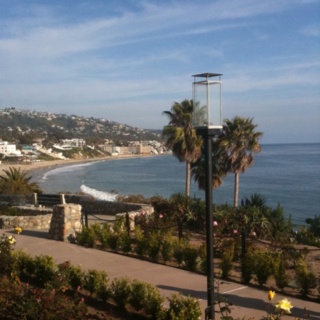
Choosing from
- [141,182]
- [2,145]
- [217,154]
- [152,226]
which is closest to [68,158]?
[2,145]

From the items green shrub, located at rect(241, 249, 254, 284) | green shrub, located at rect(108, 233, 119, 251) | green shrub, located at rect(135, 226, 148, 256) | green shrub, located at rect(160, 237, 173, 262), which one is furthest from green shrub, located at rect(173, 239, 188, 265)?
green shrub, located at rect(108, 233, 119, 251)

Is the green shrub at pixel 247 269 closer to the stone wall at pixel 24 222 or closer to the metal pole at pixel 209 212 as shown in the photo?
the metal pole at pixel 209 212

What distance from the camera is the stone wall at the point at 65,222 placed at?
470 inches

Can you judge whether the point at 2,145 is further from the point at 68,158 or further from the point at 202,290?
the point at 202,290

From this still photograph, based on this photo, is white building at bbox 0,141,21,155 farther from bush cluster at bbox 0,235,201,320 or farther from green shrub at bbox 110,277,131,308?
green shrub at bbox 110,277,131,308

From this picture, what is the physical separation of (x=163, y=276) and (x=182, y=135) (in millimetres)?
17284

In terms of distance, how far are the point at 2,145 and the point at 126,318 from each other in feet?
412

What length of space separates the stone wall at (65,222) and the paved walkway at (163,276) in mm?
264

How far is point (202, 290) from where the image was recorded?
7.57 meters

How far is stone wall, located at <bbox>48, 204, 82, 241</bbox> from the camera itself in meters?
11.9

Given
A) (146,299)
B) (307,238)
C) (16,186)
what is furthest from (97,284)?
(16,186)

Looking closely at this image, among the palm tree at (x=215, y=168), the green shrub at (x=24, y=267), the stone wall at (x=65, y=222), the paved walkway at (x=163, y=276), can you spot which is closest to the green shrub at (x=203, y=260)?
the paved walkway at (x=163, y=276)

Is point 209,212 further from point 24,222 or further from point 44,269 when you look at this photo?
point 24,222

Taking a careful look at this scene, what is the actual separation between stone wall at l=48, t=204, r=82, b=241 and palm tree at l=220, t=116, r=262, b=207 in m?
14.5
